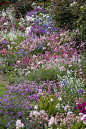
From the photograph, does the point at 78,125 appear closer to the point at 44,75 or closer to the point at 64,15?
the point at 44,75

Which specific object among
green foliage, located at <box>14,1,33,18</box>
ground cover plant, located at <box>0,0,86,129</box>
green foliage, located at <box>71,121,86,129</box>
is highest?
green foliage, located at <box>14,1,33,18</box>

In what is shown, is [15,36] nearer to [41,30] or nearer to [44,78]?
[41,30]

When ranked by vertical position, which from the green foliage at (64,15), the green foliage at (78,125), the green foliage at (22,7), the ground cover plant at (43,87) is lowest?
the green foliage at (78,125)

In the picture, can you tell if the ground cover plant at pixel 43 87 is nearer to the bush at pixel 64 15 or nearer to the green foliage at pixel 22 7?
the bush at pixel 64 15

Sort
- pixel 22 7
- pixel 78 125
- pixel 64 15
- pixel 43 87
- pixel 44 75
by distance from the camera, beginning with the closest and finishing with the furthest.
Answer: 1. pixel 78 125
2. pixel 43 87
3. pixel 44 75
4. pixel 64 15
5. pixel 22 7

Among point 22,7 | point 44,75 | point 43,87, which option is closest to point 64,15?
point 44,75

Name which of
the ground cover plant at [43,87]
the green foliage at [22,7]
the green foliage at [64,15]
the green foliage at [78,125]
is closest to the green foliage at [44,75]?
the ground cover plant at [43,87]

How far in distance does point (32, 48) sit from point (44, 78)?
2.09 metres

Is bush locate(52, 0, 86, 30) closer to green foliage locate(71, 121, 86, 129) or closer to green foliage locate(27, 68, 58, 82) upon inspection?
green foliage locate(27, 68, 58, 82)

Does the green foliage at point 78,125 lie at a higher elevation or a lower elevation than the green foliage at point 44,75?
lower

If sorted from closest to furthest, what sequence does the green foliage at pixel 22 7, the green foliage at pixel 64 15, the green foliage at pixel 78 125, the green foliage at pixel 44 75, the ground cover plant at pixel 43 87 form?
the green foliage at pixel 78 125 < the ground cover plant at pixel 43 87 < the green foliage at pixel 44 75 < the green foliage at pixel 64 15 < the green foliage at pixel 22 7

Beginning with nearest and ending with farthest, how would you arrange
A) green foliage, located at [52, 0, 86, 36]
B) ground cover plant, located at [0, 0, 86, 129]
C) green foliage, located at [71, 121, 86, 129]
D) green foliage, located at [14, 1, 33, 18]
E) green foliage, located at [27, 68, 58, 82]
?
green foliage, located at [71, 121, 86, 129]
ground cover plant, located at [0, 0, 86, 129]
green foliage, located at [27, 68, 58, 82]
green foliage, located at [52, 0, 86, 36]
green foliage, located at [14, 1, 33, 18]

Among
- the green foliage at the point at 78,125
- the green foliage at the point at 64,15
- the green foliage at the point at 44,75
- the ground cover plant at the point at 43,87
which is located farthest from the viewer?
the green foliage at the point at 64,15

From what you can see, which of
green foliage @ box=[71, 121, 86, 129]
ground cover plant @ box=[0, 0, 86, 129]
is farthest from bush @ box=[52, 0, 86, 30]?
green foliage @ box=[71, 121, 86, 129]
